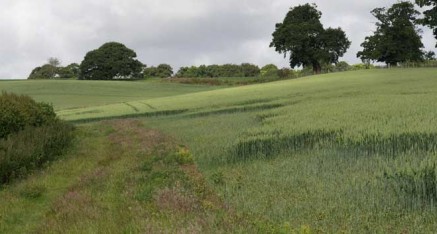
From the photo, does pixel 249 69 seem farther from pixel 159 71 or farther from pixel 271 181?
pixel 271 181

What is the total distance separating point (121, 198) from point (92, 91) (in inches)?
2975

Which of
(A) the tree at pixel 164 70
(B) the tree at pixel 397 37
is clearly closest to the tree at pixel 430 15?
(B) the tree at pixel 397 37

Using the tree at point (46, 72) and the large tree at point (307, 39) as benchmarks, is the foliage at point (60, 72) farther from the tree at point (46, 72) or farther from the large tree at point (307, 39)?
the large tree at point (307, 39)

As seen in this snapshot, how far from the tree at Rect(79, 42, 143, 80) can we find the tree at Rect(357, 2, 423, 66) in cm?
7296

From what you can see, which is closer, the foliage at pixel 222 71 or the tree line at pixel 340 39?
the tree line at pixel 340 39

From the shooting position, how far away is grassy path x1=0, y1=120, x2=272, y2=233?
9602 mm

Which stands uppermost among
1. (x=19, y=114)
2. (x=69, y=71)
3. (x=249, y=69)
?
(x=69, y=71)

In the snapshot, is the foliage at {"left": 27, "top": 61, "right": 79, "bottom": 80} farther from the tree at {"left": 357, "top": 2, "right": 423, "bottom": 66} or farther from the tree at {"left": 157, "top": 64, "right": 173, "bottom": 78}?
the tree at {"left": 357, "top": 2, "right": 423, "bottom": 66}

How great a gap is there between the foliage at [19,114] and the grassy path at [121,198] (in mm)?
4103

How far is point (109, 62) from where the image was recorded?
136m

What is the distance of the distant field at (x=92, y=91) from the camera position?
241ft

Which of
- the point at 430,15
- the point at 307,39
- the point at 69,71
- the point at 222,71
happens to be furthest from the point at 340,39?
the point at 69,71

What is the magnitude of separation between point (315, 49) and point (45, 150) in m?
82.0

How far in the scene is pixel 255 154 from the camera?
17484 mm
